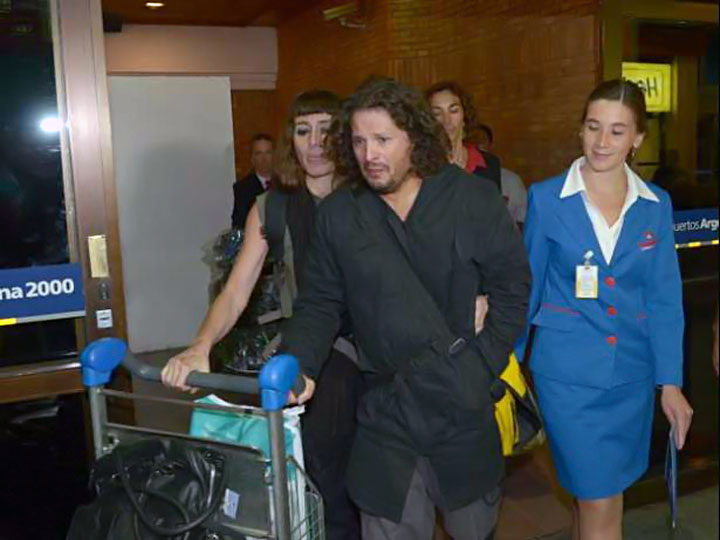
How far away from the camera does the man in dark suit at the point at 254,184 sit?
17.3ft

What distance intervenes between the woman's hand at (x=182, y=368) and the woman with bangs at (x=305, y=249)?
0.39m

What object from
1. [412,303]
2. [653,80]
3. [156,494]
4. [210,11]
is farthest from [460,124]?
[210,11]

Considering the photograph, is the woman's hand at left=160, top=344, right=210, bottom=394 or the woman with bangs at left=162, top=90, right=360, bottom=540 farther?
the woman with bangs at left=162, top=90, right=360, bottom=540

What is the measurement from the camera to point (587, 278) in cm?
218

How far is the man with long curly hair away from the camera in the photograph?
1.82m

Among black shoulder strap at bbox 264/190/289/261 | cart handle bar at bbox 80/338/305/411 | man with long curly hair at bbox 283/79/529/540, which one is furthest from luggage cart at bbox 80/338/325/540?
black shoulder strap at bbox 264/190/289/261

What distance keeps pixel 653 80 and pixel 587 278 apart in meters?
1.46

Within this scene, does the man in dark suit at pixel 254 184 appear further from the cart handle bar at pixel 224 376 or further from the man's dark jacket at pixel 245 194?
the cart handle bar at pixel 224 376

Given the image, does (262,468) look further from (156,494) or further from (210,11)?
(210,11)

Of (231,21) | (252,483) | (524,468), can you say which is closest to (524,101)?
(524,468)

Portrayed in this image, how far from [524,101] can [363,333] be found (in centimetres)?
299

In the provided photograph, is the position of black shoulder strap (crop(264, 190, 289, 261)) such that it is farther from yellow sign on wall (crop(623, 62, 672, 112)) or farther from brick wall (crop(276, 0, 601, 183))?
brick wall (crop(276, 0, 601, 183))

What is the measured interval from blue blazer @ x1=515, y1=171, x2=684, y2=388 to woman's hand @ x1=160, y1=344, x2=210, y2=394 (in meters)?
0.95

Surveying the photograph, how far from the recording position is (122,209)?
231 inches
